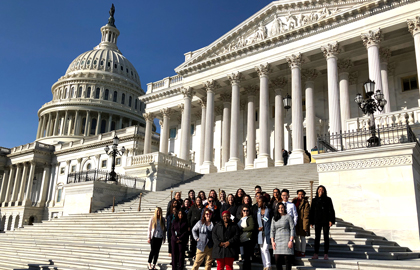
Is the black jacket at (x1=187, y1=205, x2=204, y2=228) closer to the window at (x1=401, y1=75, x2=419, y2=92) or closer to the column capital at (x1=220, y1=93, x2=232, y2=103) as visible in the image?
the window at (x1=401, y1=75, x2=419, y2=92)

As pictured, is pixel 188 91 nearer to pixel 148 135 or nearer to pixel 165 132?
pixel 165 132

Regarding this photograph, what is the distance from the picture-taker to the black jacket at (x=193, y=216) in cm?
1030

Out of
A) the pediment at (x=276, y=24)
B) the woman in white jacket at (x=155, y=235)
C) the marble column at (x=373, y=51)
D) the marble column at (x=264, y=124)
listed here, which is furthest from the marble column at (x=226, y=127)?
the woman in white jacket at (x=155, y=235)

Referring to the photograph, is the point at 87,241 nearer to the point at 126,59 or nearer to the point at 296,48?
the point at 296,48

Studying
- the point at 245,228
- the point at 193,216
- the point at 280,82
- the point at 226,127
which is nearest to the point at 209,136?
the point at 226,127

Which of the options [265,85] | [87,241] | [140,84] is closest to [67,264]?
[87,241]

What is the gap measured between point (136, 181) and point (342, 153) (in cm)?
1884

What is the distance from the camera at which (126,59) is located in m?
112

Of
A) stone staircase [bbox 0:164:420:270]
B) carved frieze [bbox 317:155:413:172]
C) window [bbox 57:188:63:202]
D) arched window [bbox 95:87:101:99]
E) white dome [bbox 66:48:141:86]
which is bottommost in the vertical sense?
stone staircase [bbox 0:164:420:270]

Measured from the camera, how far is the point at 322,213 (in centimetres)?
Answer: 970

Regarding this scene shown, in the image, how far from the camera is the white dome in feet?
331

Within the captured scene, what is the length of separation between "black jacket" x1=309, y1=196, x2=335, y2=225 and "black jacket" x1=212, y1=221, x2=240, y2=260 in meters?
2.27

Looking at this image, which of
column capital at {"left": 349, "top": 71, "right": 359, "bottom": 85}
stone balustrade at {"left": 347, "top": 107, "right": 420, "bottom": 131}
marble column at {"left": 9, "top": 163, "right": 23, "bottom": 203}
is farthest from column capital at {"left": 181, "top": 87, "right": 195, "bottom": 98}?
marble column at {"left": 9, "top": 163, "right": 23, "bottom": 203}

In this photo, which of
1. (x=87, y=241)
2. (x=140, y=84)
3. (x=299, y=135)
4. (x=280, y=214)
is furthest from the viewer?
(x=140, y=84)
